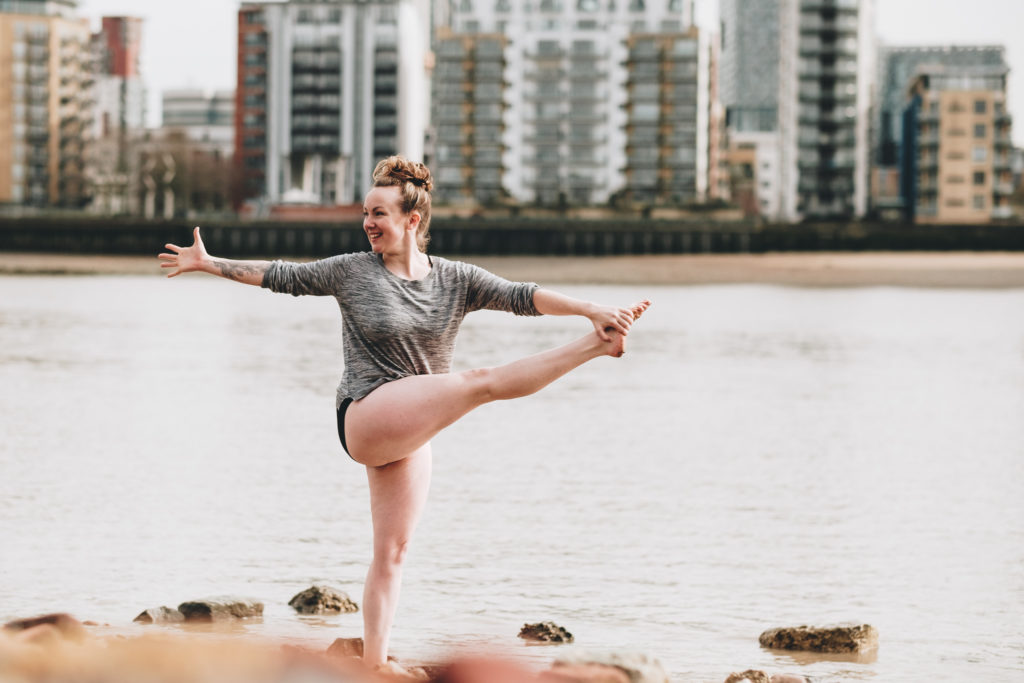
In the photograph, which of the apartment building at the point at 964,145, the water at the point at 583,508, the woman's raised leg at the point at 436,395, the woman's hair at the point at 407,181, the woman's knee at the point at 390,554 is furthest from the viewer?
the apartment building at the point at 964,145

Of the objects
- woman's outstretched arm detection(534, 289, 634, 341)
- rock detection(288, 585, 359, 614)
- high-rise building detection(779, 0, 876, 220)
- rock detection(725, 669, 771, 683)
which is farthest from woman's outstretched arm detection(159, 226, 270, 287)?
high-rise building detection(779, 0, 876, 220)

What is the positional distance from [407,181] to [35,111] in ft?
574

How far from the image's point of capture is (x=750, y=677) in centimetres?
793

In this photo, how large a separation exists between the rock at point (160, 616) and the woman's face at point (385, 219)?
4.54 m

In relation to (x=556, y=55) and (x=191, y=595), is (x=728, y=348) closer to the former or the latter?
(x=191, y=595)

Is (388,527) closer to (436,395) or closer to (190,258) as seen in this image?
(436,395)

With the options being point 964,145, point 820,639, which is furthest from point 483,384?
point 964,145

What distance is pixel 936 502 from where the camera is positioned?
Result: 54.0ft

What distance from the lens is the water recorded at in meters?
10.6

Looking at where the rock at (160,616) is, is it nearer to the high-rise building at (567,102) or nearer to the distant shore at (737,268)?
the distant shore at (737,268)

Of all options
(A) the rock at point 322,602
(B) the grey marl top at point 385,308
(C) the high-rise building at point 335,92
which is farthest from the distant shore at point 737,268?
(B) the grey marl top at point 385,308

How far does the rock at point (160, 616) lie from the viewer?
32.3 ft

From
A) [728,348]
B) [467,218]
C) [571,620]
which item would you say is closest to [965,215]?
[467,218]

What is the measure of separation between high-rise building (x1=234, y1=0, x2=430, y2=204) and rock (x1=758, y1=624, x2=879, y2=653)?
164m
